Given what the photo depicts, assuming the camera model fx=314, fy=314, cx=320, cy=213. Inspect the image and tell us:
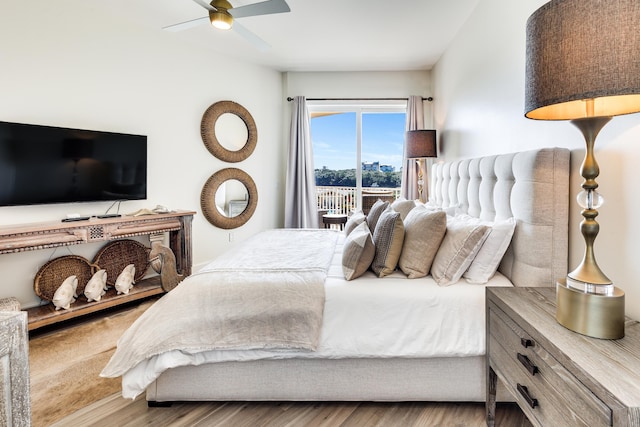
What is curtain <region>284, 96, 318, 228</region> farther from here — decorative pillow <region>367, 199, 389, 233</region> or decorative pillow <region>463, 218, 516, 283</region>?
decorative pillow <region>463, 218, 516, 283</region>

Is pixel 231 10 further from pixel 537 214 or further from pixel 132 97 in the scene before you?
pixel 537 214

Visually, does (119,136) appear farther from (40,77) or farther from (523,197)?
(523,197)

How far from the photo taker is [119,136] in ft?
9.83

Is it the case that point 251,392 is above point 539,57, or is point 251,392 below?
below

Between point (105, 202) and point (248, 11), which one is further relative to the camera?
point (105, 202)

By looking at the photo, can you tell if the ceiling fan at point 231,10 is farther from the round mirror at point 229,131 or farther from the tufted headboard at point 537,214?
the tufted headboard at point 537,214

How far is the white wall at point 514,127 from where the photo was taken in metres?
1.22

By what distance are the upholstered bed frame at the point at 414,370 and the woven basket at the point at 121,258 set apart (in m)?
1.87

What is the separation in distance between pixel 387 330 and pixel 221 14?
2529mm

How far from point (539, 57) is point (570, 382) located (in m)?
0.91

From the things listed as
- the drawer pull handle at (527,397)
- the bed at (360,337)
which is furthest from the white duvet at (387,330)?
the drawer pull handle at (527,397)

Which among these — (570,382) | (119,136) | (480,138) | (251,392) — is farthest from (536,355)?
(119,136)

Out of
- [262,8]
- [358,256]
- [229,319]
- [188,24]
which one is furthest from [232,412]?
[188,24]

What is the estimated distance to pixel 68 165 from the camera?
2.68 meters
